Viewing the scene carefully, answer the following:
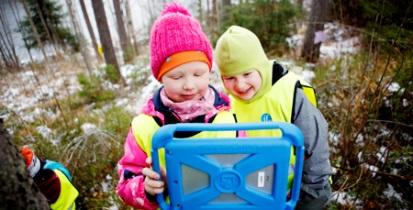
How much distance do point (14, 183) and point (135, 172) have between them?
0.51m

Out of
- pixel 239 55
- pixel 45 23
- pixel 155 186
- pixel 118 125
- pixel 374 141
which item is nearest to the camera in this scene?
pixel 155 186

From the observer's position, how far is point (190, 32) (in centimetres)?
147

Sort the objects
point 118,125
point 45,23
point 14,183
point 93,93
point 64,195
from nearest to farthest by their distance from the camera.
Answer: point 14,183 < point 64,195 < point 118,125 < point 93,93 < point 45,23

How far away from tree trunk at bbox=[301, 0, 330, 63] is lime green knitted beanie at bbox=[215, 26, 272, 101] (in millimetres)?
4176

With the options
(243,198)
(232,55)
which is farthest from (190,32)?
(243,198)

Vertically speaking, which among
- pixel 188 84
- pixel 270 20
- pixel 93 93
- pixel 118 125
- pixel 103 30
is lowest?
pixel 93 93

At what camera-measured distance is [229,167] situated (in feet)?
3.53

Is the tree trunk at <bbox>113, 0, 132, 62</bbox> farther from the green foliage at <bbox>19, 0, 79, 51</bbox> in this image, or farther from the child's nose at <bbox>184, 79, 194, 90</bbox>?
the child's nose at <bbox>184, 79, 194, 90</bbox>

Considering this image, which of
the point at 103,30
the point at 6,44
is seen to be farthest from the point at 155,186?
the point at 103,30

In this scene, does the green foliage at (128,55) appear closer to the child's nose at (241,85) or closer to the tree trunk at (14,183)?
the child's nose at (241,85)

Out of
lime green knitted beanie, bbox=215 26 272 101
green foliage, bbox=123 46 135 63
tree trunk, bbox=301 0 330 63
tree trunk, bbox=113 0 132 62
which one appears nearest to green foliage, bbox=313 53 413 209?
lime green knitted beanie, bbox=215 26 272 101

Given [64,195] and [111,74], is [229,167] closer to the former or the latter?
[64,195]

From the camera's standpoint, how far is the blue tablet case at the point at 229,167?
103 cm

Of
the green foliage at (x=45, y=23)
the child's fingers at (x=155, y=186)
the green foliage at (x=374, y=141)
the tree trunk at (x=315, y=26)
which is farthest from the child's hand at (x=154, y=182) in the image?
the green foliage at (x=45, y=23)
